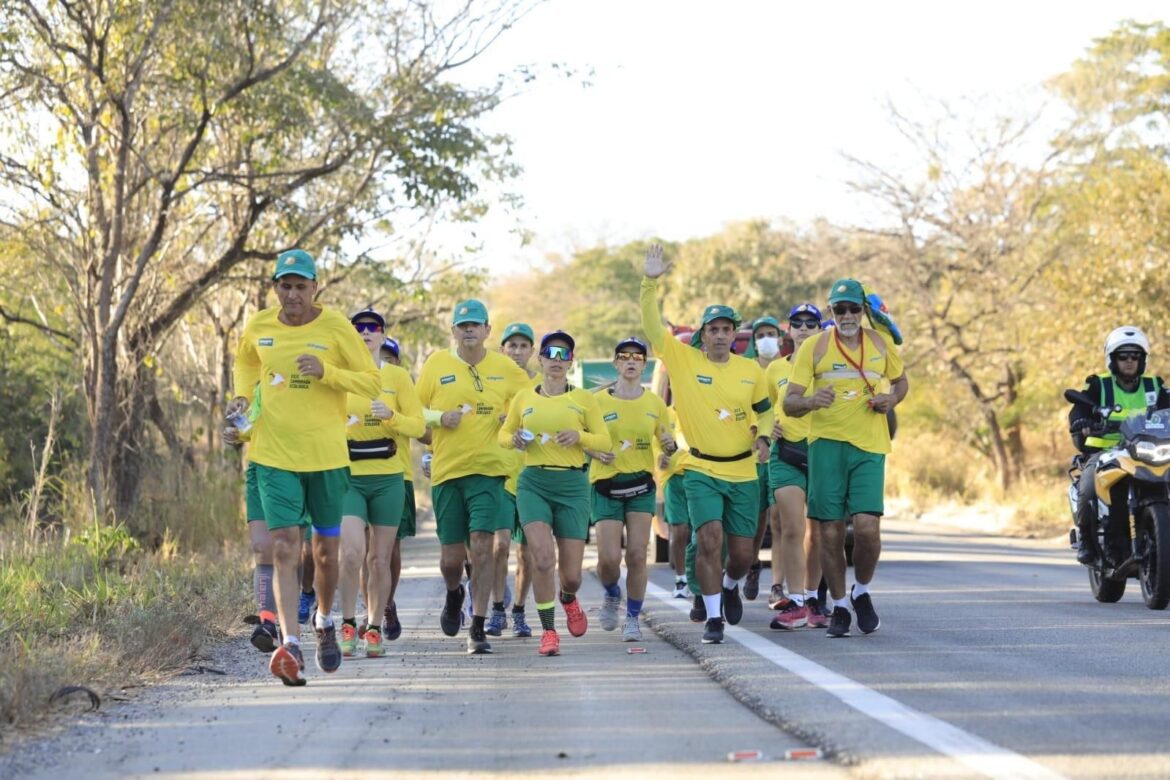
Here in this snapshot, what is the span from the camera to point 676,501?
12.3 m

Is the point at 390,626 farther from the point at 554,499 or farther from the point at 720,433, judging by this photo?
the point at 720,433

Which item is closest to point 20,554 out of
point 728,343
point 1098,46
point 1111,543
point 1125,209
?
point 728,343

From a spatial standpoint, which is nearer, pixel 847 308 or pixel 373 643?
pixel 373 643

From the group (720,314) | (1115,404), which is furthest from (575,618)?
(1115,404)

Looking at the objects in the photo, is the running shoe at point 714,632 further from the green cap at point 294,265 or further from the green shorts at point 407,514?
the green cap at point 294,265

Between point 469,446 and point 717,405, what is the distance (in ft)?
5.47

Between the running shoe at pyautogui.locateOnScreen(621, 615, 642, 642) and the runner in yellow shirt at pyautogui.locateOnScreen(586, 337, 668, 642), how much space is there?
49 mm

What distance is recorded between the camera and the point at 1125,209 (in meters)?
25.4

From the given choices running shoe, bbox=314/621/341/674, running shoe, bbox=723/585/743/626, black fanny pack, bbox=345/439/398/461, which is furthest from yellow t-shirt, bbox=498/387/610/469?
running shoe, bbox=314/621/341/674

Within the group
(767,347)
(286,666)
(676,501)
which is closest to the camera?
(286,666)

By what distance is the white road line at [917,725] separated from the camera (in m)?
5.75

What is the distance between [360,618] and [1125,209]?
1711 cm

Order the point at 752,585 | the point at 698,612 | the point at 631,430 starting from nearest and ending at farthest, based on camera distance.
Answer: the point at 631,430 → the point at 698,612 → the point at 752,585

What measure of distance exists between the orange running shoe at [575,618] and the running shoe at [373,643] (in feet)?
4.33
